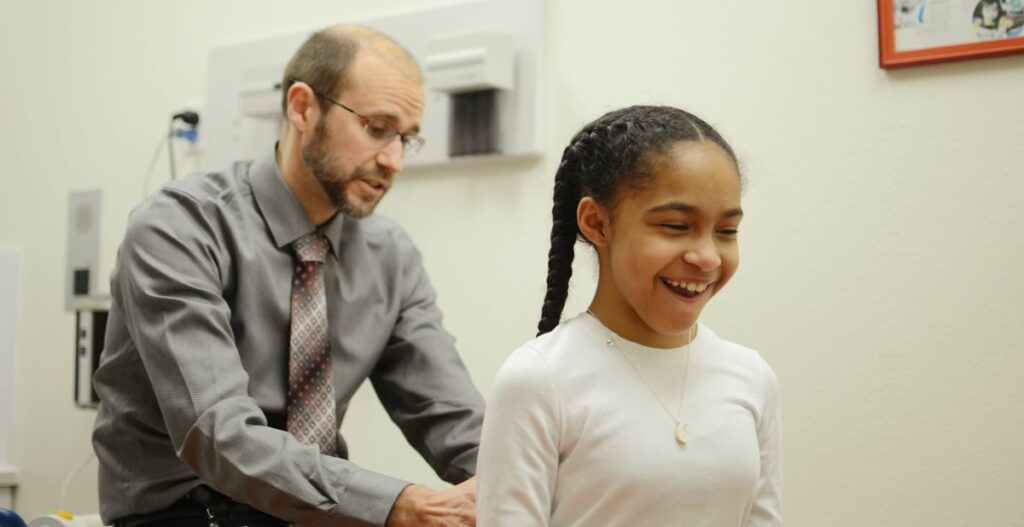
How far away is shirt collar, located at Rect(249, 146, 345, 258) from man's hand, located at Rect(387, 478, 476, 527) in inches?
21.2

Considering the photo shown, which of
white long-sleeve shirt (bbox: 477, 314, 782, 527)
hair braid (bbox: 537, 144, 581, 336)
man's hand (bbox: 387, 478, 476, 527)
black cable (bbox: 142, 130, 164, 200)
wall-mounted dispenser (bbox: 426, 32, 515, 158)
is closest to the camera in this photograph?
white long-sleeve shirt (bbox: 477, 314, 782, 527)

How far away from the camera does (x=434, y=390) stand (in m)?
1.92

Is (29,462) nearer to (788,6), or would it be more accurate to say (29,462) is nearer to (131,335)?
(131,335)

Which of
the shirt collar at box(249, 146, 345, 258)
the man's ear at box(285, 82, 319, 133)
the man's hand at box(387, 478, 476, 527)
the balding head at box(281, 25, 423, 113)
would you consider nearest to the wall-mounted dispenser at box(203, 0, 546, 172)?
the balding head at box(281, 25, 423, 113)

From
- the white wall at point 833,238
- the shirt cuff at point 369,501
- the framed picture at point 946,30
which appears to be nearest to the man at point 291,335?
the shirt cuff at point 369,501

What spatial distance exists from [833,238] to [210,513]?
115cm

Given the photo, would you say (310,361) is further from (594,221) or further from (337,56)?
(594,221)

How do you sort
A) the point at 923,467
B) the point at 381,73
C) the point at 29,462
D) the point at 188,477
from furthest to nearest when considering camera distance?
the point at 29,462 → the point at 381,73 → the point at 923,467 → the point at 188,477

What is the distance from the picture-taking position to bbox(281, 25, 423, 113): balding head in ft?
6.40

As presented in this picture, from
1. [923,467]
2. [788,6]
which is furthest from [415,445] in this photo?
[788,6]

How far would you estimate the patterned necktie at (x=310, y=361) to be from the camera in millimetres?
1765

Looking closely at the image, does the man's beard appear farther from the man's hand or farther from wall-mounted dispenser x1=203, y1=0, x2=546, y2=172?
the man's hand

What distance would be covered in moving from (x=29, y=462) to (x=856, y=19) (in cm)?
264

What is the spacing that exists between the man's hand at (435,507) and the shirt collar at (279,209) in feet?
1.76
